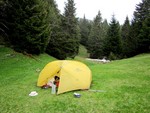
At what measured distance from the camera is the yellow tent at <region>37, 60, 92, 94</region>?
37.0 feet

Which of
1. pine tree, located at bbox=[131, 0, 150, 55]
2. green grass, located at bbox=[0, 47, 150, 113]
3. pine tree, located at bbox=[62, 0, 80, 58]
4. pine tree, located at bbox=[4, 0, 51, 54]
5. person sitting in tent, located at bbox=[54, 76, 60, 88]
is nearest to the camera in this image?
green grass, located at bbox=[0, 47, 150, 113]

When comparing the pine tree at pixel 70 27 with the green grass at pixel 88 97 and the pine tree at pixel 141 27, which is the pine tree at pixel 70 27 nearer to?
the pine tree at pixel 141 27

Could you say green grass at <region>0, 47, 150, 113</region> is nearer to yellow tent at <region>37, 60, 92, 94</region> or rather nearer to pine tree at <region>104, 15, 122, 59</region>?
yellow tent at <region>37, 60, 92, 94</region>

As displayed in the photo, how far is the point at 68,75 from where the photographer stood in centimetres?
1159

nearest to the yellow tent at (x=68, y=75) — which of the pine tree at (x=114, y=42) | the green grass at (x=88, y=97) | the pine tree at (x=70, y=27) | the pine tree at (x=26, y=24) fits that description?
the green grass at (x=88, y=97)

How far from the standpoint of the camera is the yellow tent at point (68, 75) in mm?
11273

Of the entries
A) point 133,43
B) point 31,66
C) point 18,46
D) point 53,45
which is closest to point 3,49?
point 18,46

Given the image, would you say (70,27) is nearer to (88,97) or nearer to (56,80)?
(56,80)

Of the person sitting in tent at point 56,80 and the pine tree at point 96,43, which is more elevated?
the pine tree at point 96,43

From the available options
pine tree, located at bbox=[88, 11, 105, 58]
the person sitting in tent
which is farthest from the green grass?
pine tree, located at bbox=[88, 11, 105, 58]

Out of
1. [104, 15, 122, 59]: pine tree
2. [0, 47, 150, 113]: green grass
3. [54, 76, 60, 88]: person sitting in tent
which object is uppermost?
[104, 15, 122, 59]: pine tree

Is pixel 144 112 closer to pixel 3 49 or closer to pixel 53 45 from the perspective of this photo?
pixel 3 49

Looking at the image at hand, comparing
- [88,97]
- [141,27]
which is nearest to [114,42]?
[141,27]

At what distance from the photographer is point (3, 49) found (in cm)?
2262
